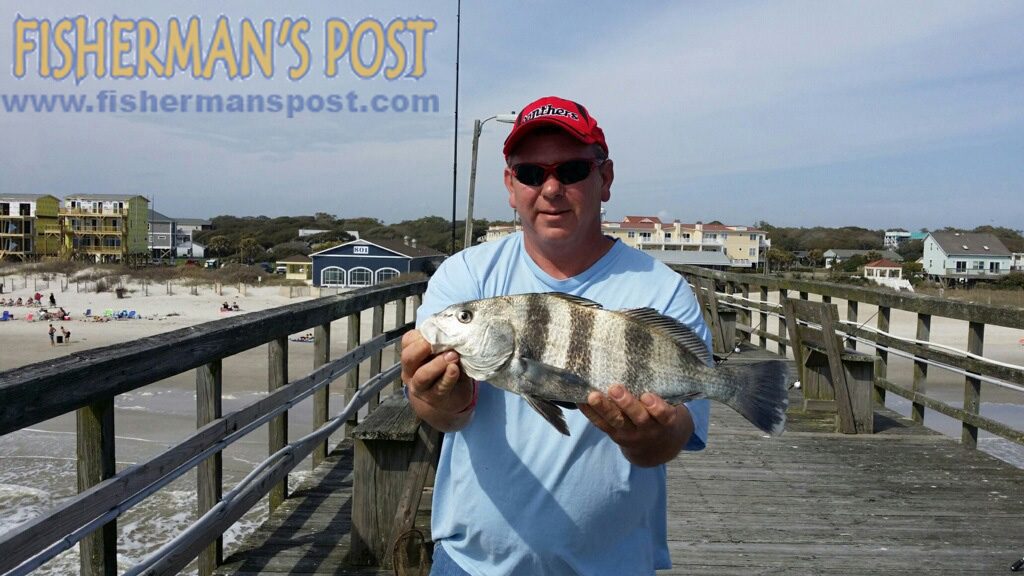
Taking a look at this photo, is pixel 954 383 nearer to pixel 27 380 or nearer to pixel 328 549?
pixel 328 549

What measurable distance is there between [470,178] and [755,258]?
78.4 metres

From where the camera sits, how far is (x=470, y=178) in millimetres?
20641

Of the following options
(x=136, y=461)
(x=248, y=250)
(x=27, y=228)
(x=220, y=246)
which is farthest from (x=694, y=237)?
(x=136, y=461)

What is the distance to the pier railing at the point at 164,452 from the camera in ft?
5.20

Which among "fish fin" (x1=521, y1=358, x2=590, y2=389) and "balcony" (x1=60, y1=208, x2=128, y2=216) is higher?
"balcony" (x1=60, y1=208, x2=128, y2=216)

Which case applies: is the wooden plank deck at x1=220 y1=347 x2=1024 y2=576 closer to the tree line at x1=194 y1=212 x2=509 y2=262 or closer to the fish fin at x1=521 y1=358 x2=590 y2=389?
the fish fin at x1=521 y1=358 x2=590 y2=389

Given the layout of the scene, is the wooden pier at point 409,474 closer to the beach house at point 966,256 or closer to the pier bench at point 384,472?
the pier bench at point 384,472

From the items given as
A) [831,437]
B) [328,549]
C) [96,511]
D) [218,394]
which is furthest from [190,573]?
[831,437]

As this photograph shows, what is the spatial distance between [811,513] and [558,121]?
313 centimetres

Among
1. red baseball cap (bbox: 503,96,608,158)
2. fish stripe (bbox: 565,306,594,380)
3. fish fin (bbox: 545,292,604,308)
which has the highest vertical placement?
red baseball cap (bbox: 503,96,608,158)

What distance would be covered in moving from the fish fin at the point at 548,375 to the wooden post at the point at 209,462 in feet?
4.92

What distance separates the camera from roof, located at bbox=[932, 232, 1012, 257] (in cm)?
8562

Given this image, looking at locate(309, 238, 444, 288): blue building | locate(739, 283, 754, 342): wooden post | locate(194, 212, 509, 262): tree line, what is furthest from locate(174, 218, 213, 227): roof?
locate(739, 283, 754, 342): wooden post

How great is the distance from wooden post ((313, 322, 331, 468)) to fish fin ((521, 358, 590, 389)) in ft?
9.14
